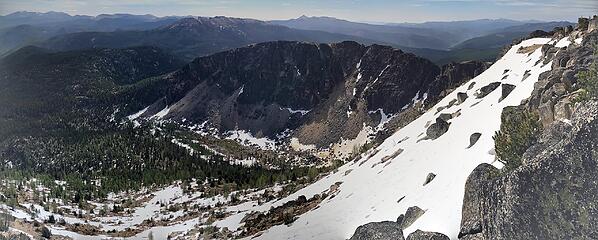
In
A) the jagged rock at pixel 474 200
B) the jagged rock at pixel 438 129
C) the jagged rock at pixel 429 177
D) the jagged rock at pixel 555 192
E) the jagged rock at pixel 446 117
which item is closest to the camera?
the jagged rock at pixel 555 192

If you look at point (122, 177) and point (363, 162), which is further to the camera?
point (122, 177)

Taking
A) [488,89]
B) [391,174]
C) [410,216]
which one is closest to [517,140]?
[410,216]

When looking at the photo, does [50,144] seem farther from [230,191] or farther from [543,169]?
[543,169]

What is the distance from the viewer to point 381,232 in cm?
2953

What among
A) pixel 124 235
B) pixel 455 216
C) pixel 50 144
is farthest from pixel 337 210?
pixel 50 144

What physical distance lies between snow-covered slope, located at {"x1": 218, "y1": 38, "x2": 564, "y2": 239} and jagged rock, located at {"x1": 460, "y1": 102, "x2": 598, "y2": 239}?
21.4ft

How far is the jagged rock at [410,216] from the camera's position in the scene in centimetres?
2983

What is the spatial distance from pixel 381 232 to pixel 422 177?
1252 cm

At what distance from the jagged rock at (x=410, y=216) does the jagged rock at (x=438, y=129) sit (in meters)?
23.3

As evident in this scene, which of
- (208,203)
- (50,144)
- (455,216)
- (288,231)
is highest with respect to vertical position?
(455,216)

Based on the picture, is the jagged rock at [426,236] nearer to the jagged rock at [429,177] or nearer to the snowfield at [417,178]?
the snowfield at [417,178]

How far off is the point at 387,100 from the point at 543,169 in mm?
174403

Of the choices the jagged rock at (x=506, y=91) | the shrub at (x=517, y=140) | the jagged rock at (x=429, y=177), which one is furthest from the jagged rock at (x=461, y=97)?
the shrub at (x=517, y=140)

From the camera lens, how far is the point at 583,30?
1902 inches
